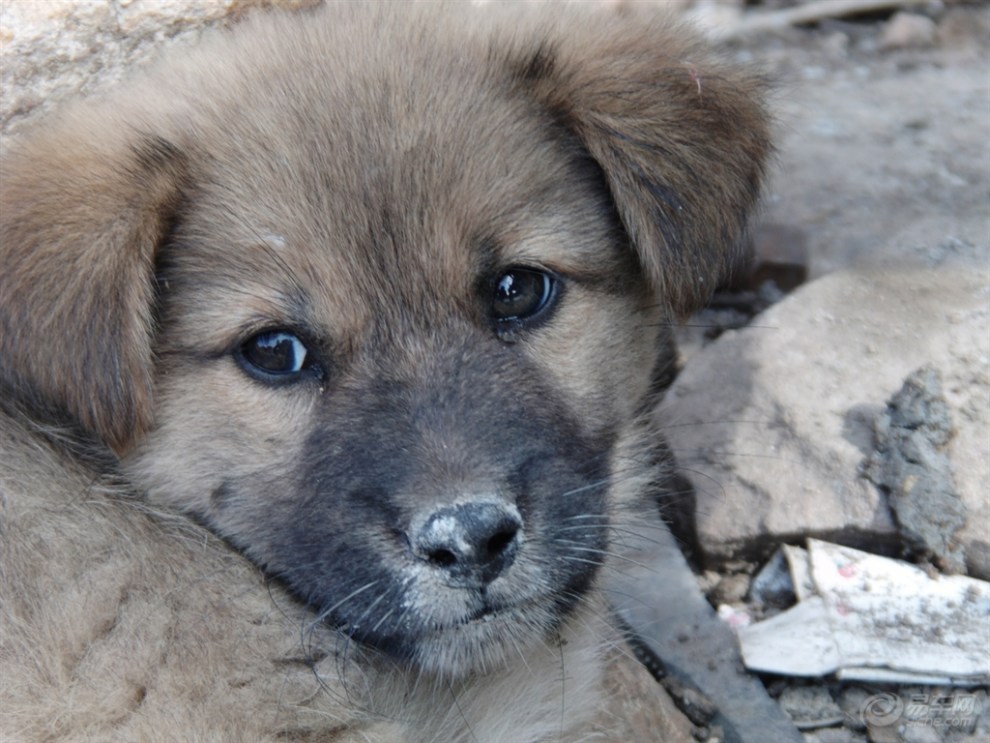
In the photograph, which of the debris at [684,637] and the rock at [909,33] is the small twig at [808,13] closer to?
the rock at [909,33]

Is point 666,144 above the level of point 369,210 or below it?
below

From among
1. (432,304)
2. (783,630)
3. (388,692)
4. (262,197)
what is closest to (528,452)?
(432,304)

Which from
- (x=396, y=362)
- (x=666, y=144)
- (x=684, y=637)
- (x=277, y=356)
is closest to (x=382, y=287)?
(x=396, y=362)

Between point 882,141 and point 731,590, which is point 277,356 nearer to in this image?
point 731,590

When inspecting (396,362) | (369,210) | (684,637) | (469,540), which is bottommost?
(684,637)

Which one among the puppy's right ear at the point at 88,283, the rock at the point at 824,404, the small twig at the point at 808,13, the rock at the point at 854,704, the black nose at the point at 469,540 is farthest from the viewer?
the small twig at the point at 808,13

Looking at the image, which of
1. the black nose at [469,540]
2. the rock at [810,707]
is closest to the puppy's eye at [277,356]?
the black nose at [469,540]

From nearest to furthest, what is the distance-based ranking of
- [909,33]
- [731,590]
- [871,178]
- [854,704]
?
[854,704] < [731,590] < [871,178] < [909,33]
